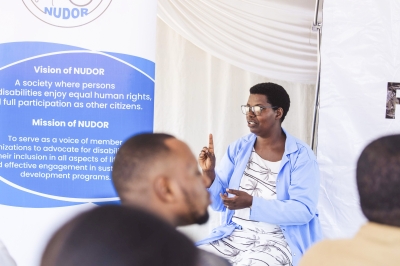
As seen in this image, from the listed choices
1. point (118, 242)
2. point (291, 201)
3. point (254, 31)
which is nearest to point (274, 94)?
point (254, 31)

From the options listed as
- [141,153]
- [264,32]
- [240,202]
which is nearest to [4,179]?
[240,202]

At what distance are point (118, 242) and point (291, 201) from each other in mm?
Answer: 2365

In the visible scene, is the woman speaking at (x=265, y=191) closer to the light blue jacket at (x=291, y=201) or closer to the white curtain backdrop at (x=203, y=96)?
the light blue jacket at (x=291, y=201)

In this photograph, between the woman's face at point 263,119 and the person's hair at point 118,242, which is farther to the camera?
the woman's face at point 263,119

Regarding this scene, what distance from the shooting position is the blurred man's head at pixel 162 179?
1577 mm

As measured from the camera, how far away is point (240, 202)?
9.55 feet

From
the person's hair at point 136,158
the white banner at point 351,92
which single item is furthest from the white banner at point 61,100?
the person's hair at point 136,158

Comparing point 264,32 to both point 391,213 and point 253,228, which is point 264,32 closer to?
point 253,228

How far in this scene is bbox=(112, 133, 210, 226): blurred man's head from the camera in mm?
1577

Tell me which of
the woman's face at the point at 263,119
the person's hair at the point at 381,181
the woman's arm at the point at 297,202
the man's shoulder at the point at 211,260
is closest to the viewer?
the person's hair at the point at 381,181

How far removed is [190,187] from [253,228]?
5.04ft

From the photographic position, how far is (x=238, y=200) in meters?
2.90

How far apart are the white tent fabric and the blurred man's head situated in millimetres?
2103

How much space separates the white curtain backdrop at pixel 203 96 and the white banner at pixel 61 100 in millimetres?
1164
